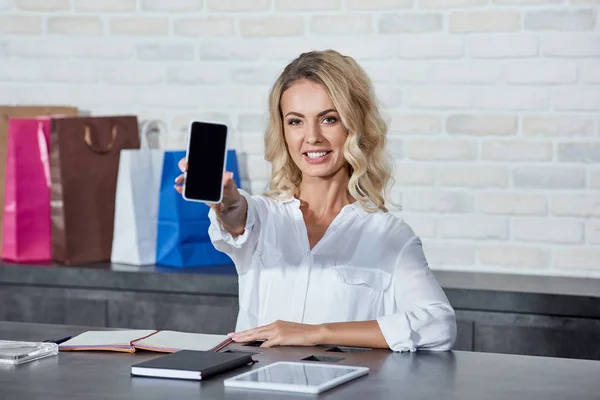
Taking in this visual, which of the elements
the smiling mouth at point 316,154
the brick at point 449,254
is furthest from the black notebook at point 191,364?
the brick at point 449,254

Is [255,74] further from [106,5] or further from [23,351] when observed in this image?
[23,351]

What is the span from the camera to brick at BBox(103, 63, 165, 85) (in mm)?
3863

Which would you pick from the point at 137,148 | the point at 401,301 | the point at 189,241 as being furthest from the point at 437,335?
the point at 137,148

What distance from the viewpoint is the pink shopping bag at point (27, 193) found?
3578mm

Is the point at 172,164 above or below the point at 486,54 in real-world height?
below

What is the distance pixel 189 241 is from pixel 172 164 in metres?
0.26

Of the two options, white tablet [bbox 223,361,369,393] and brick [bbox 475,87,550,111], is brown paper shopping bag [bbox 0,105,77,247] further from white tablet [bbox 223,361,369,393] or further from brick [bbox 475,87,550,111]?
white tablet [bbox 223,361,369,393]

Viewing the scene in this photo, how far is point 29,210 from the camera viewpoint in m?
3.62

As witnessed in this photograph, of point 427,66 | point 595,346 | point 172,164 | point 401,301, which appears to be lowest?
point 595,346

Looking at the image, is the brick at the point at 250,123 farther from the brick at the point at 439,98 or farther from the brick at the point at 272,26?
the brick at the point at 439,98

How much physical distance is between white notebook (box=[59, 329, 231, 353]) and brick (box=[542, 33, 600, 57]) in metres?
1.71

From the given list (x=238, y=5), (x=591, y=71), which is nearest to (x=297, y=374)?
(x=591, y=71)

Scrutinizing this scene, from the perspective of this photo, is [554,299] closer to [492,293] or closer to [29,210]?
[492,293]

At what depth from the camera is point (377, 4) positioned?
11.7 ft
